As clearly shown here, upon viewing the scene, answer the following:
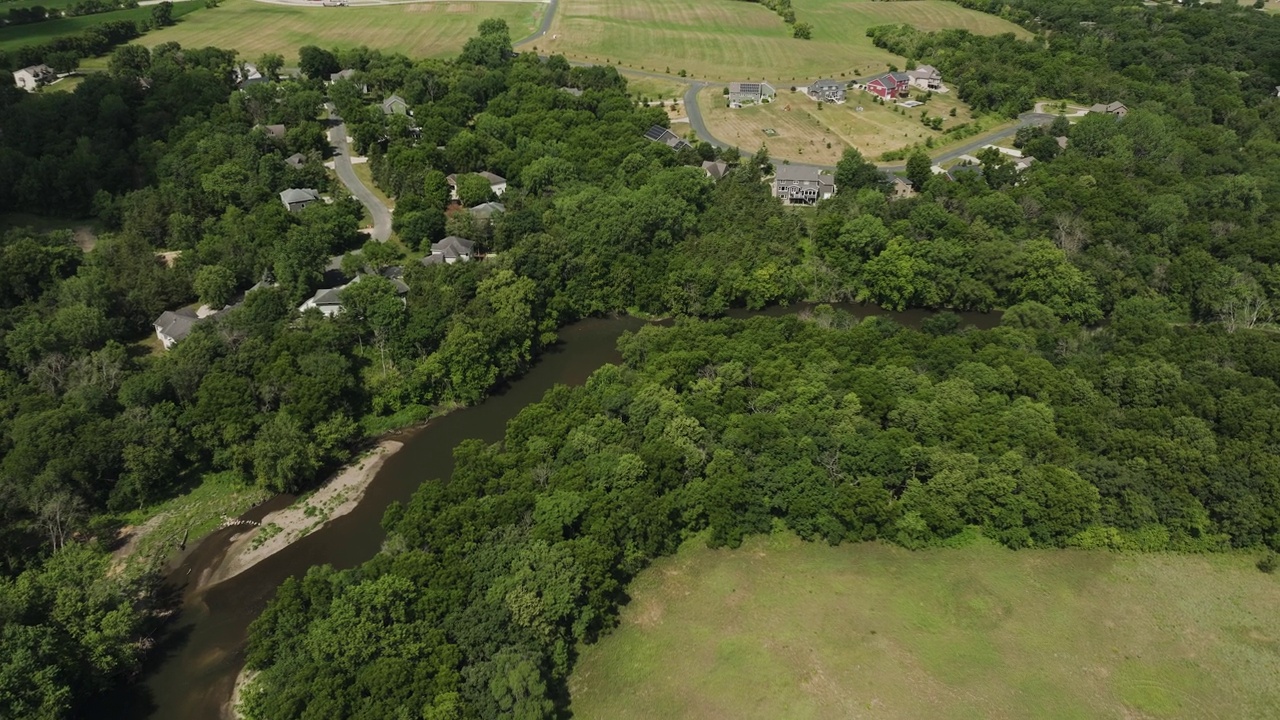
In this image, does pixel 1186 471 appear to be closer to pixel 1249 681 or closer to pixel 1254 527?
pixel 1254 527

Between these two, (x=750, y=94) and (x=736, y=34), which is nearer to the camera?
(x=750, y=94)

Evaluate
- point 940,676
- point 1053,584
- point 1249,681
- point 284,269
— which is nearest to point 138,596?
point 284,269

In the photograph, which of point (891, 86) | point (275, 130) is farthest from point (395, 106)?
point (891, 86)

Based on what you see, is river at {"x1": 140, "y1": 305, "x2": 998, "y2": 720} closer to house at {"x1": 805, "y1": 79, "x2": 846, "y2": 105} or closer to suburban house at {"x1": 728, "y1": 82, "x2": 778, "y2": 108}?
suburban house at {"x1": 728, "y1": 82, "x2": 778, "y2": 108}

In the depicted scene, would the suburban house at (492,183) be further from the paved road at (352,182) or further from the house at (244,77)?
the house at (244,77)

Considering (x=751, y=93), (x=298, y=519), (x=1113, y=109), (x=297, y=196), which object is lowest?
(x=298, y=519)

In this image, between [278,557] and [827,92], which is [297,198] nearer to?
[278,557]

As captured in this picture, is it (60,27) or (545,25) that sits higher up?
(60,27)

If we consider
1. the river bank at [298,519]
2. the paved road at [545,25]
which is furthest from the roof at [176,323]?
the paved road at [545,25]

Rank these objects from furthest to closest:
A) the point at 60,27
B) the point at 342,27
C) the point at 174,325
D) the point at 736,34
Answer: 1. the point at 736,34
2. the point at 342,27
3. the point at 60,27
4. the point at 174,325
